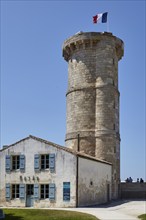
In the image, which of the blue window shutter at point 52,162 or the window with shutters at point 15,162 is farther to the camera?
the window with shutters at point 15,162

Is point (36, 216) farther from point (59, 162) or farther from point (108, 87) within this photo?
point (108, 87)

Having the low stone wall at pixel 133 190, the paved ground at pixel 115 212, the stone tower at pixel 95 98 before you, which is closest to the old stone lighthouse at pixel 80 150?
the stone tower at pixel 95 98

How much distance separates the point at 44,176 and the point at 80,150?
11.1 meters

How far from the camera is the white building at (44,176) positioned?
27531mm

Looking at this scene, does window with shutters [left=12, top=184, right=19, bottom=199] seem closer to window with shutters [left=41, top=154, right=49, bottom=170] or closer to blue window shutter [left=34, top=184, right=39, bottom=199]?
blue window shutter [left=34, top=184, right=39, bottom=199]

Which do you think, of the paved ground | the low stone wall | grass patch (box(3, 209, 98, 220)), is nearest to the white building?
the paved ground

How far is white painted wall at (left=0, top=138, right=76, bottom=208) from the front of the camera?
90.3 feet

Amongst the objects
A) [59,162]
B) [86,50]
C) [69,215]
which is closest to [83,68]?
[86,50]

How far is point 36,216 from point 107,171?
15.5m

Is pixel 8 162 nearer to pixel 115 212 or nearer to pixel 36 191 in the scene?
A: pixel 36 191

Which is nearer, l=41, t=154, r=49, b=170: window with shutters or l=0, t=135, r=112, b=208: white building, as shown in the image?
l=0, t=135, r=112, b=208: white building

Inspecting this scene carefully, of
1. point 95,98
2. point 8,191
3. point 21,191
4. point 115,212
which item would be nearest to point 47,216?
point 115,212

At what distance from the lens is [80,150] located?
39.2m

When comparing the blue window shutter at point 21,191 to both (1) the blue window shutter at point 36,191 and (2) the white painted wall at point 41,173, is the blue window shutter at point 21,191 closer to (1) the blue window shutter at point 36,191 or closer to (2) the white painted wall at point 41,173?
(2) the white painted wall at point 41,173
